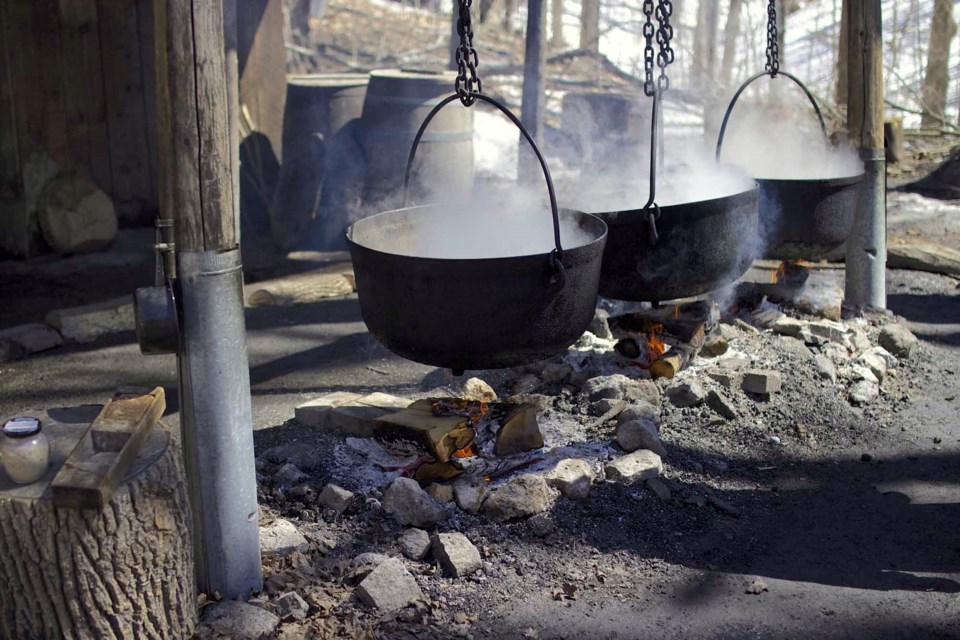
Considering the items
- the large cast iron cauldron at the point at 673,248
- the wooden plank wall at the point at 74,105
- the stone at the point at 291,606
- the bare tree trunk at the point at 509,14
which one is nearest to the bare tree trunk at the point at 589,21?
the bare tree trunk at the point at 509,14

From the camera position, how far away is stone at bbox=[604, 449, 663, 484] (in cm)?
399

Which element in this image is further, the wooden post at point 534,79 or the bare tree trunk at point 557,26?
the bare tree trunk at point 557,26

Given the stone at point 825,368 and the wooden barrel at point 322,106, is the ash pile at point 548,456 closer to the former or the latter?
the stone at point 825,368

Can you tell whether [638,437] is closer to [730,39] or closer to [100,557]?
[100,557]

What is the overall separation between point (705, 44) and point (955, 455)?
1110cm

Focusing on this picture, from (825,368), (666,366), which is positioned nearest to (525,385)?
(666,366)

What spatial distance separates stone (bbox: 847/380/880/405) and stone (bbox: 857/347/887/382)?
5.4 inches

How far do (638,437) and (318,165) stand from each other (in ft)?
16.9

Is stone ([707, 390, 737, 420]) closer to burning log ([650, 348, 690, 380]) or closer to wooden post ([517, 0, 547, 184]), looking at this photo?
burning log ([650, 348, 690, 380])

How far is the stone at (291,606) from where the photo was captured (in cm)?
306

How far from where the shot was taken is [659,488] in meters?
3.97

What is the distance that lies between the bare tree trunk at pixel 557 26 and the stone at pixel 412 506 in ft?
42.9

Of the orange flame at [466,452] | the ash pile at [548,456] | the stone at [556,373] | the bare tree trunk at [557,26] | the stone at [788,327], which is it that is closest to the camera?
the ash pile at [548,456]

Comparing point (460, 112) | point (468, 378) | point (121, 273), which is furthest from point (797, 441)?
point (121, 273)
